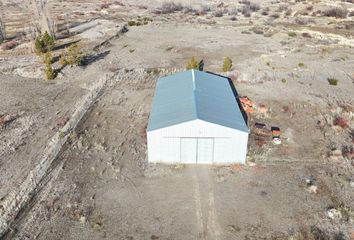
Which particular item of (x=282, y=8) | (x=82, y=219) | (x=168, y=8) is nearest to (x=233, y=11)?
(x=282, y=8)

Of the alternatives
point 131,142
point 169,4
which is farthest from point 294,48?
point 169,4

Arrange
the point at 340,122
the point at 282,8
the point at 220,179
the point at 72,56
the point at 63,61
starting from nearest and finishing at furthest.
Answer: the point at 220,179 < the point at 340,122 < the point at 63,61 < the point at 72,56 < the point at 282,8

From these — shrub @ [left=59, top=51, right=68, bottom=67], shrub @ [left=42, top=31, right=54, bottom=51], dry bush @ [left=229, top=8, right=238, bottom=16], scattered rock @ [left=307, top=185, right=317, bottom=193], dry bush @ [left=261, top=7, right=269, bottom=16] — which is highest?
shrub @ [left=42, top=31, right=54, bottom=51]

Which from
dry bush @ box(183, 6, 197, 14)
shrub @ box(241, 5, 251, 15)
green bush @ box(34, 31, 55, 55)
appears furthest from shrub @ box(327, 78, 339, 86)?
dry bush @ box(183, 6, 197, 14)

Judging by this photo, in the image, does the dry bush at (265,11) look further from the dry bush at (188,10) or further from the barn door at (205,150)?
the barn door at (205,150)

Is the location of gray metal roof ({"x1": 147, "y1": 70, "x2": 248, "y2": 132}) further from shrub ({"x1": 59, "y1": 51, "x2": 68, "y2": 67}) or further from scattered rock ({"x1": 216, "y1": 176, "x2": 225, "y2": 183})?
shrub ({"x1": 59, "y1": 51, "x2": 68, "y2": 67})

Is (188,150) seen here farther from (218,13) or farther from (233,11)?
(233,11)

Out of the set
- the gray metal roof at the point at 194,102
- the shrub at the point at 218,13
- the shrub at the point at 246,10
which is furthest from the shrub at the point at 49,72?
the shrub at the point at 246,10

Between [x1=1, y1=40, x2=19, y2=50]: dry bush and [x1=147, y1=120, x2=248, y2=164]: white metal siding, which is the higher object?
[x1=147, y1=120, x2=248, y2=164]: white metal siding
